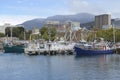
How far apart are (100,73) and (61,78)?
780cm

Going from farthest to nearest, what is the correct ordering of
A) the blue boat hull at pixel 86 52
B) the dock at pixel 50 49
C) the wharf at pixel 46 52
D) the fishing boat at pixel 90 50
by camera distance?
the dock at pixel 50 49 → the wharf at pixel 46 52 → the fishing boat at pixel 90 50 → the blue boat hull at pixel 86 52

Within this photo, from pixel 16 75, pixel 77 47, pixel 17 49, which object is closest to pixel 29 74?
pixel 16 75

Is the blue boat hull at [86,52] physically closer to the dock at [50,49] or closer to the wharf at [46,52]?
the dock at [50,49]

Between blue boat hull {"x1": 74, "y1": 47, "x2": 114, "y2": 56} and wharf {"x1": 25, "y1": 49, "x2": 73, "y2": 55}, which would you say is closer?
blue boat hull {"x1": 74, "y1": 47, "x2": 114, "y2": 56}

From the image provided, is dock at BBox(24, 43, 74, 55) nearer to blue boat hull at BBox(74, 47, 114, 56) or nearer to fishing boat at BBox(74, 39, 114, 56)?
fishing boat at BBox(74, 39, 114, 56)

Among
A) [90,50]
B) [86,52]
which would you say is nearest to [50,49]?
[86,52]

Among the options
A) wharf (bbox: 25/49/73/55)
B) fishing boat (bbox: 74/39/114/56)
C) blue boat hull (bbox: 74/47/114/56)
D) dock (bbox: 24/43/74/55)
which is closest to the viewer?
blue boat hull (bbox: 74/47/114/56)

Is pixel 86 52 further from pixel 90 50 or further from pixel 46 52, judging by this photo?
pixel 46 52

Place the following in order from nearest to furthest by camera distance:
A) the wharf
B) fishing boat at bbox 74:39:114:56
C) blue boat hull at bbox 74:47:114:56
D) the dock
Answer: blue boat hull at bbox 74:47:114:56, fishing boat at bbox 74:39:114:56, the wharf, the dock

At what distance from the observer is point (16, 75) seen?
5294cm

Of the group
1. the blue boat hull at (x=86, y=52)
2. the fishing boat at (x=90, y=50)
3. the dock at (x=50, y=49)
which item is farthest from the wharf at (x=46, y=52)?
the blue boat hull at (x=86, y=52)

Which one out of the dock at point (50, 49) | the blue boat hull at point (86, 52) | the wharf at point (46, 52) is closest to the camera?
the blue boat hull at point (86, 52)

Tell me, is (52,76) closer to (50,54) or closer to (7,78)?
(7,78)

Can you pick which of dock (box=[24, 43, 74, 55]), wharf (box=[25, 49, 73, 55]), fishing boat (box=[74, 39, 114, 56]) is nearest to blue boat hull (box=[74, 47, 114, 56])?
fishing boat (box=[74, 39, 114, 56])
